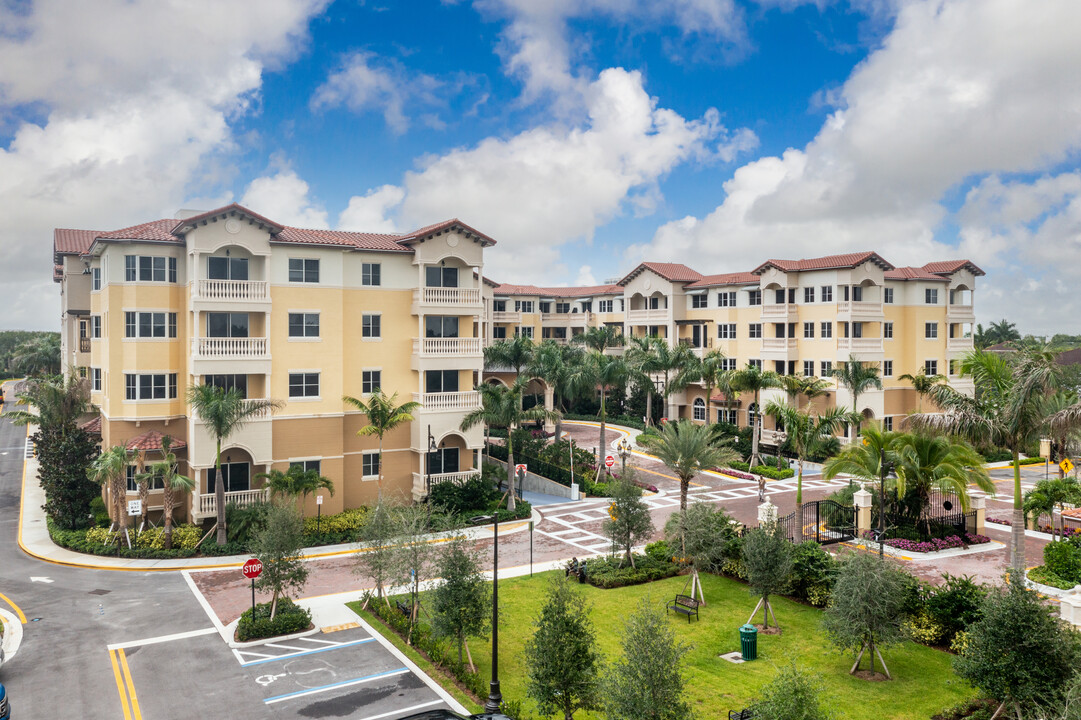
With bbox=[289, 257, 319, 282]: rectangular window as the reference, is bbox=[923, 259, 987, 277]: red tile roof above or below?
above

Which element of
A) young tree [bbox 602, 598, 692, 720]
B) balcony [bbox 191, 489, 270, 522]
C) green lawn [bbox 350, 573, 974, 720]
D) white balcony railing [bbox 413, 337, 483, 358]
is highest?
white balcony railing [bbox 413, 337, 483, 358]

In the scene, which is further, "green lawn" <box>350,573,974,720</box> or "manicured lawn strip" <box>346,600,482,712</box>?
"manicured lawn strip" <box>346,600,482,712</box>

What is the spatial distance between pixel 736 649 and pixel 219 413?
2217cm

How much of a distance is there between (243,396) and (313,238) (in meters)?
8.39

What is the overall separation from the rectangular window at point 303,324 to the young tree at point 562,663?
24.6 metres

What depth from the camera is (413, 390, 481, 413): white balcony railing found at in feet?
129

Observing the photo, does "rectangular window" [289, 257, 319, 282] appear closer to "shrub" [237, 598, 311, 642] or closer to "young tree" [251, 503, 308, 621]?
"young tree" [251, 503, 308, 621]

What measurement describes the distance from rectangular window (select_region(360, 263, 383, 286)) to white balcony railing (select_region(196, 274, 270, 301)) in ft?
16.6

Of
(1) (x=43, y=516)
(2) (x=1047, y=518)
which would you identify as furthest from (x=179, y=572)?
(2) (x=1047, y=518)

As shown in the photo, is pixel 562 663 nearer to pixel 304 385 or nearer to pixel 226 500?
pixel 226 500

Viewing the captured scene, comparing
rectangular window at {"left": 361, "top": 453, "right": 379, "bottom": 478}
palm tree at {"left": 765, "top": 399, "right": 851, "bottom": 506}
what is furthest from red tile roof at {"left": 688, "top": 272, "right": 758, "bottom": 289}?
rectangular window at {"left": 361, "top": 453, "right": 379, "bottom": 478}

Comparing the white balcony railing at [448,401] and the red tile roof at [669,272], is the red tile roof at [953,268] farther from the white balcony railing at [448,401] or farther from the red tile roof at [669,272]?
the white balcony railing at [448,401]

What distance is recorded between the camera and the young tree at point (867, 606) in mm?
18984

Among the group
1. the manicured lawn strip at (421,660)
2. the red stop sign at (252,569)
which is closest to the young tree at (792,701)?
the manicured lawn strip at (421,660)
